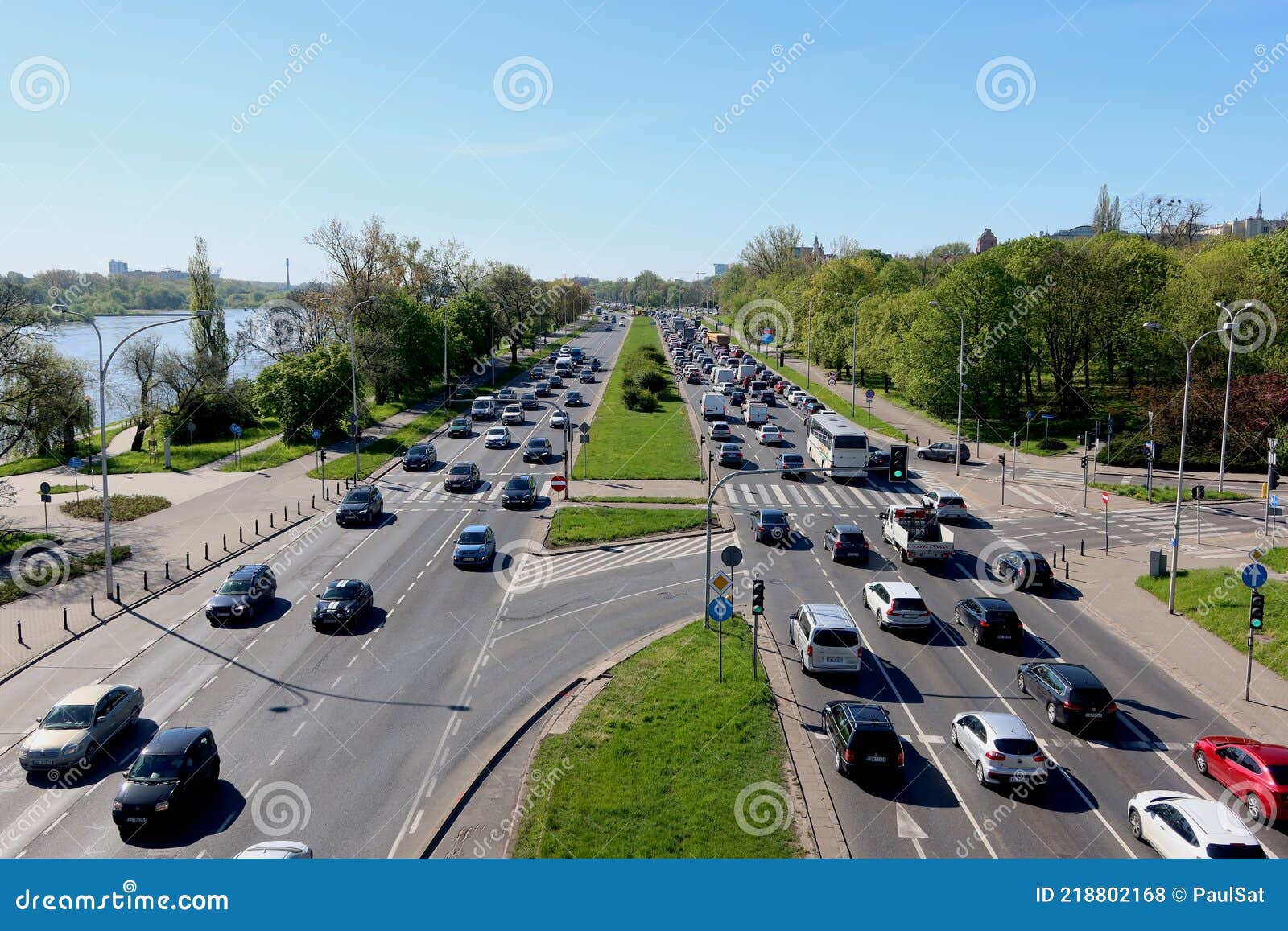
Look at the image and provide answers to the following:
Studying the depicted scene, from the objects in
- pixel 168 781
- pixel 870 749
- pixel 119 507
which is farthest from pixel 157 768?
pixel 119 507

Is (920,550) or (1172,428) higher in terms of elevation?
(1172,428)

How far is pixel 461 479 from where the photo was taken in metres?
47.8

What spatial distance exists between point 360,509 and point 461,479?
790cm

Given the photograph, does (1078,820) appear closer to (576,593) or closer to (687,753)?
(687,753)

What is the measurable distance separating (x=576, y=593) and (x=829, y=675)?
1020 centimetres

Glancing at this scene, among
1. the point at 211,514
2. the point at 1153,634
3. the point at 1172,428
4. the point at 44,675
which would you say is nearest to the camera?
the point at 44,675

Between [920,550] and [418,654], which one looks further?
[920,550]

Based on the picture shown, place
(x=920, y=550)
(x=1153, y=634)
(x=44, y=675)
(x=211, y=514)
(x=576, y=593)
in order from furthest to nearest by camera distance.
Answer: (x=211, y=514), (x=920, y=550), (x=576, y=593), (x=1153, y=634), (x=44, y=675)

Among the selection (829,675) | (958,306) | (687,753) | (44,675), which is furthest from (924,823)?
(958,306)

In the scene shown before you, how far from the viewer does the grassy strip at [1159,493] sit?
47.5 m

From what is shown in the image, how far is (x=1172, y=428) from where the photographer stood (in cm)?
5616

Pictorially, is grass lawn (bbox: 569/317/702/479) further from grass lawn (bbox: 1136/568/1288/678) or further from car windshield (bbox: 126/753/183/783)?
car windshield (bbox: 126/753/183/783)

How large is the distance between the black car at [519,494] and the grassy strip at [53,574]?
15.9 m

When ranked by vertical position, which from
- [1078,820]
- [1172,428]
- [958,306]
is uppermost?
[958,306]
